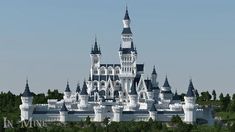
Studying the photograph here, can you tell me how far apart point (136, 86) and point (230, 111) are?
14.4m

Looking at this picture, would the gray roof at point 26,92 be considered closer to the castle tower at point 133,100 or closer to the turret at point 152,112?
the castle tower at point 133,100

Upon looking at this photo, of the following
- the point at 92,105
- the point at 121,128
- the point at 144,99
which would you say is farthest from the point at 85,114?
the point at 121,128

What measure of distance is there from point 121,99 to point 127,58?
5880mm

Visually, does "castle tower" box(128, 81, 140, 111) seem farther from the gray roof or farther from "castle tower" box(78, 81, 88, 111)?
the gray roof

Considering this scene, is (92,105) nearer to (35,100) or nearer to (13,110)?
(13,110)

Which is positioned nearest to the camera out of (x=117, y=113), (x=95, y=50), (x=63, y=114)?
(x=117, y=113)

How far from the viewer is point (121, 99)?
97.5 metres

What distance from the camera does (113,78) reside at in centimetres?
10025

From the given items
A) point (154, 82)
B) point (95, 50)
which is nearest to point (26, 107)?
point (95, 50)

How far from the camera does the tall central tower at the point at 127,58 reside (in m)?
99.0

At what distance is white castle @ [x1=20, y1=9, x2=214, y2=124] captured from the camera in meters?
89.6

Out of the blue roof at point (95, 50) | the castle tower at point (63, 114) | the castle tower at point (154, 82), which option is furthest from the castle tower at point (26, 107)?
the castle tower at point (154, 82)

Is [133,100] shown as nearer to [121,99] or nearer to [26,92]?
[121,99]

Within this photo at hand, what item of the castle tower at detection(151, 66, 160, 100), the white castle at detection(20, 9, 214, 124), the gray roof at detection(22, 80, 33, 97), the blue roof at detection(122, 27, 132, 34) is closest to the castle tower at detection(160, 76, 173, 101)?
the white castle at detection(20, 9, 214, 124)
